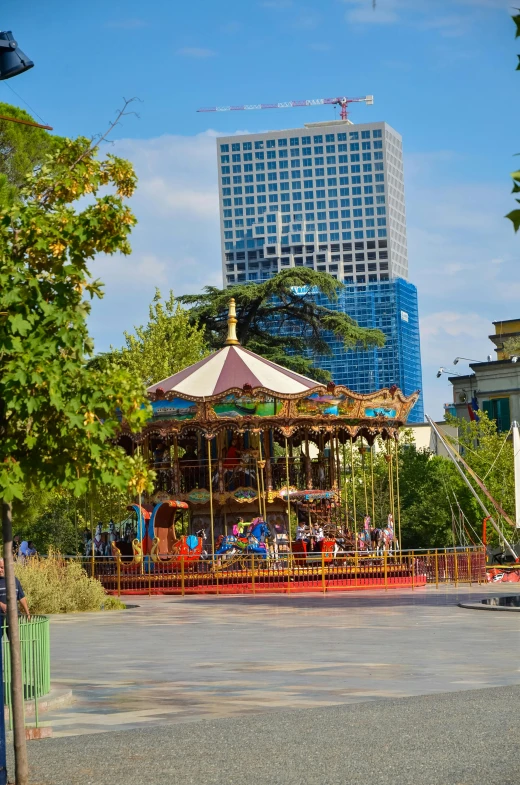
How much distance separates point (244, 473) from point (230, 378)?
305 cm

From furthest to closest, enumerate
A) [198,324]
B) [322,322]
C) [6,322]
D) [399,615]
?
1. [198,324]
2. [322,322]
3. [399,615]
4. [6,322]

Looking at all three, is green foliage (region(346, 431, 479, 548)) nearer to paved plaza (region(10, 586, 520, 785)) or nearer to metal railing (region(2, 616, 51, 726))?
paved plaza (region(10, 586, 520, 785))

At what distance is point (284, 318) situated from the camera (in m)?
51.1

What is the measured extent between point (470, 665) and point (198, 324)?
127 feet

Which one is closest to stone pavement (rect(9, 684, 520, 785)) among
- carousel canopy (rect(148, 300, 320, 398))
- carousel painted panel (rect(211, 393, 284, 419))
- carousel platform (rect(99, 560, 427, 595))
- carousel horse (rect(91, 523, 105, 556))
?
carousel platform (rect(99, 560, 427, 595))

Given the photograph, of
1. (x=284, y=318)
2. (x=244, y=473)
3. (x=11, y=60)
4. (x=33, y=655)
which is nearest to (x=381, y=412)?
(x=244, y=473)

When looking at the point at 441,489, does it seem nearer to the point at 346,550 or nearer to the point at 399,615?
the point at 346,550

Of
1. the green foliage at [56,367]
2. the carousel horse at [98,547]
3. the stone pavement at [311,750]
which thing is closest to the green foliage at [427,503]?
the carousel horse at [98,547]

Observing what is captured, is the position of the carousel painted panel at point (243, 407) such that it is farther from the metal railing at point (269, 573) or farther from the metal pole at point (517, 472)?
the metal pole at point (517, 472)

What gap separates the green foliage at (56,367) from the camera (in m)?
8.76

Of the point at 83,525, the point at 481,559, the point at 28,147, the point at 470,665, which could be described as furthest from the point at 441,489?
the point at 470,665

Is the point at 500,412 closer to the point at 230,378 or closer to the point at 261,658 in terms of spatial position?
the point at 230,378

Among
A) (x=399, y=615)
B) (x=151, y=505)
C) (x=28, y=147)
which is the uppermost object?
(x=28, y=147)

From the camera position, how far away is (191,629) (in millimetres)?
21812
